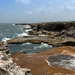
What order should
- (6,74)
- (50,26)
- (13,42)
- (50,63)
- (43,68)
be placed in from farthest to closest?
(50,26) < (13,42) < (50,63) < (43,68) < (6,74)

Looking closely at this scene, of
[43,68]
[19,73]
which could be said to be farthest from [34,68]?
[19,73]

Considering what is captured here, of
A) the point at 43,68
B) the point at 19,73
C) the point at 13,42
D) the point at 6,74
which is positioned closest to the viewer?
the point at 6,74

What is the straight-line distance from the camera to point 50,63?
17.4 metres

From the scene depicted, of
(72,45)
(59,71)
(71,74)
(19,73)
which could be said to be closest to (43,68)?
(59,71)

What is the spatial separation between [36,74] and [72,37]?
25273 mm

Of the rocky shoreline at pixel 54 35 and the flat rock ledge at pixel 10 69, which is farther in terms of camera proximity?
the rocky shoreline at pixel 54 35

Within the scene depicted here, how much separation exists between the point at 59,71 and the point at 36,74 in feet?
12.6

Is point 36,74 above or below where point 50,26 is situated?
below

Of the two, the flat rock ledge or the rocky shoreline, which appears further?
the rocky shoreline

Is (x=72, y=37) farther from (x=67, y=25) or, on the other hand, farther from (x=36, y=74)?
(x=67, y=25)

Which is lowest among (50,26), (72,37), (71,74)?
(71,74)

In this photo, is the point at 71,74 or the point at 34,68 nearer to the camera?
the point at 71,74

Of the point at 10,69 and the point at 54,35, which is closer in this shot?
the point at 10,69

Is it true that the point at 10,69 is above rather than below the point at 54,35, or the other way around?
above
